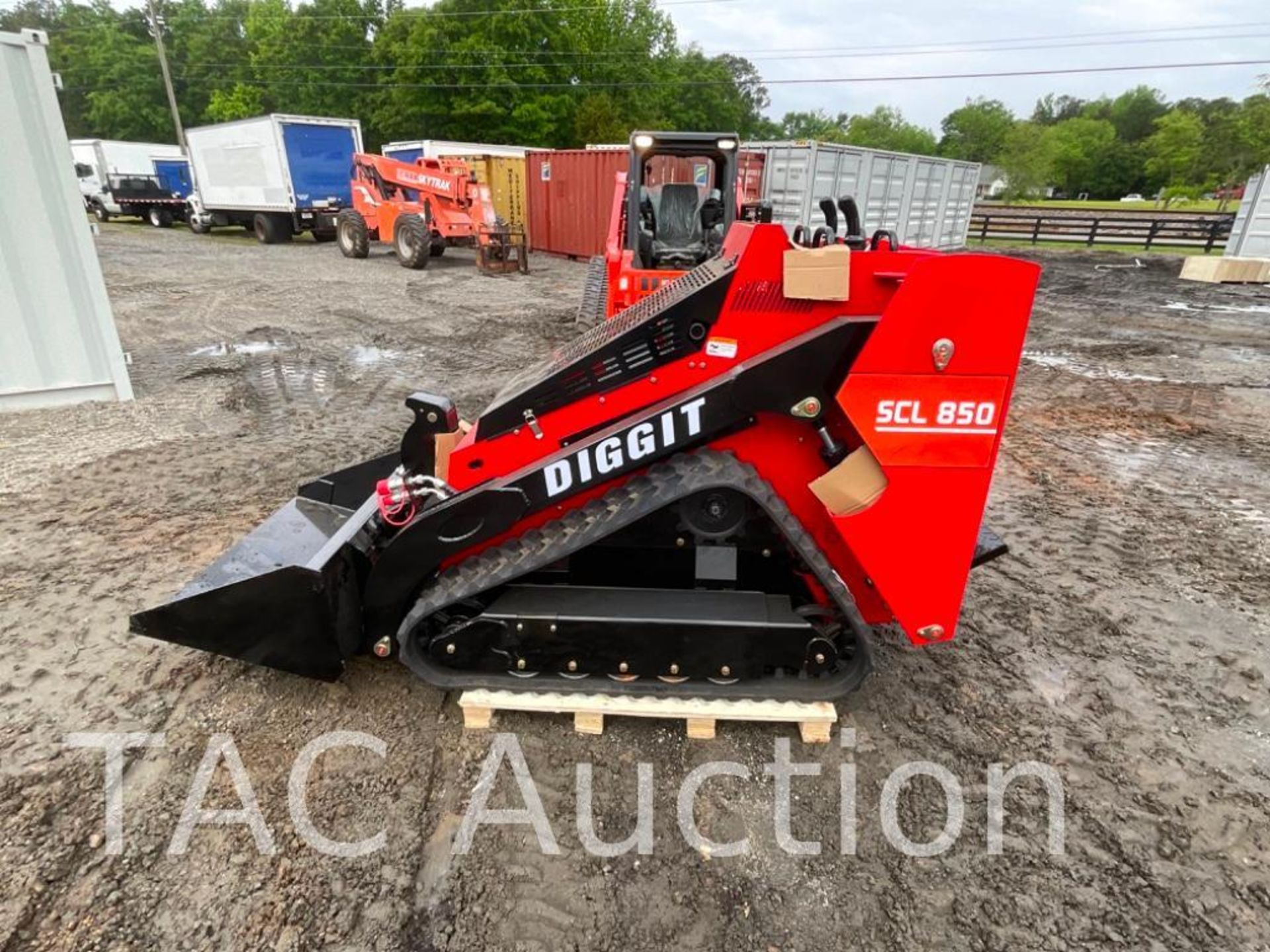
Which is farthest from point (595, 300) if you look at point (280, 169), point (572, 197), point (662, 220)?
point (280, 169)

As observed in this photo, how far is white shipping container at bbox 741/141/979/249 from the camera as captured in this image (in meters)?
15.7

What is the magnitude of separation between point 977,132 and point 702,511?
7763cm

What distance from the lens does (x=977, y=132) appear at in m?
65.6

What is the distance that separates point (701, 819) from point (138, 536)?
352cm

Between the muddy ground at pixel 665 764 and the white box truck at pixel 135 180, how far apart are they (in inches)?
1035

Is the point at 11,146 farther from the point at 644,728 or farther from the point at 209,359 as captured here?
the point at 644,728

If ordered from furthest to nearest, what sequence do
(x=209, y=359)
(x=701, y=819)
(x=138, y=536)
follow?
(x=209, y=359) < (x=138, y=536) < (x=701, y=819)

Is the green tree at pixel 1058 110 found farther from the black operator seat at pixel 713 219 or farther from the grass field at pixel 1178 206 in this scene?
the black operator seat at pixel 713 219

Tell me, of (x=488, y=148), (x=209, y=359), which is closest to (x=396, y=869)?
(x=209, y=359)

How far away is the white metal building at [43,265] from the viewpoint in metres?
5.30

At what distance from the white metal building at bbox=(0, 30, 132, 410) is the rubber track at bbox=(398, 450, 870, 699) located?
4.98 metres

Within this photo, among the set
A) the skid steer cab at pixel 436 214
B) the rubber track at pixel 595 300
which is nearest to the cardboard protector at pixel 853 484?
the rubber track at pixel 595 300

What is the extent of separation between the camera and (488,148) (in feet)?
79.5

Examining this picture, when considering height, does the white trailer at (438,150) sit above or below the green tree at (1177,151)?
below
